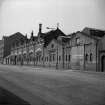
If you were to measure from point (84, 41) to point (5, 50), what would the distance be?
60511 mm

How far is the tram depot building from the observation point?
31578 millimetres

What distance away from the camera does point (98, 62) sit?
31.0 meters

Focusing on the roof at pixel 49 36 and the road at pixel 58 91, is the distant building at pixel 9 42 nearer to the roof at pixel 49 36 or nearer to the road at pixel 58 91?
the roof at pixel 49 36

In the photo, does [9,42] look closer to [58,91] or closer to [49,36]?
[49,36]

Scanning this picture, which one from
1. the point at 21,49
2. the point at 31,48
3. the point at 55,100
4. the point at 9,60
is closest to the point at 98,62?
the point at 55,100

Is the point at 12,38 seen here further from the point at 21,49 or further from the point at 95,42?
the point at 95,42

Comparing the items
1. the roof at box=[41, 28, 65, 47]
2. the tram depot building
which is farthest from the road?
the roof at box=[41, 28, 65, 47]

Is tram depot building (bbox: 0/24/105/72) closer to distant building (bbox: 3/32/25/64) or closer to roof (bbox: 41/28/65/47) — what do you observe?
roof (bbox: 41/28/65/47)

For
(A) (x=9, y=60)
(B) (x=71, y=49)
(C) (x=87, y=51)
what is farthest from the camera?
(A) (x=9, y=60)

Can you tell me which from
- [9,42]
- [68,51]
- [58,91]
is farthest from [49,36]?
[58,91]

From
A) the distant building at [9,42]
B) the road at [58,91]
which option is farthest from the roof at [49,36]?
the road at [58,91]

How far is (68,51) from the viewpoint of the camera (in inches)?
1554

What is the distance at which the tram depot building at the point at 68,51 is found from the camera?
3158 centimetres

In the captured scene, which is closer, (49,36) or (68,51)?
(68,51)
